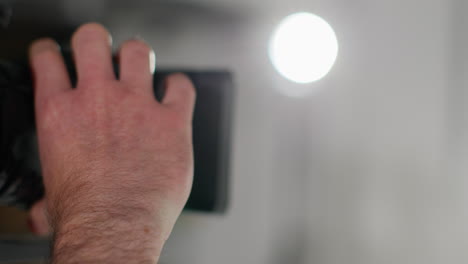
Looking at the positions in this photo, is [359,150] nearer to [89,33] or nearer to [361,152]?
[361,152]

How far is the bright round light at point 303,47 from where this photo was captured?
1147 millimetres

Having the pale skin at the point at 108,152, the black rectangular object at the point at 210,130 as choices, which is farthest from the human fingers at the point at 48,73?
the black rectangular object at the point at 210,130

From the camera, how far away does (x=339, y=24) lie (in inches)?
49.6

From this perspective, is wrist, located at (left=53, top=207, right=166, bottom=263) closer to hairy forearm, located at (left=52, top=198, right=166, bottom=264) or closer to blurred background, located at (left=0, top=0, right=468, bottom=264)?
hairy forearm, located at (left=52, top=198, right=166, bottom=264)

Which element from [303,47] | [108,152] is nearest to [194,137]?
[108,152]

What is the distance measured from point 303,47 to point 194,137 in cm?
65

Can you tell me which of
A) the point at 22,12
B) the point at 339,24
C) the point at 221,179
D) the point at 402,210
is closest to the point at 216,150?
the point at 221,179

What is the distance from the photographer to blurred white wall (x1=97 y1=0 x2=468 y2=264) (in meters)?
1.27

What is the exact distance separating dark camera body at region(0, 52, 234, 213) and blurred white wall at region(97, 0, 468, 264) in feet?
2.13

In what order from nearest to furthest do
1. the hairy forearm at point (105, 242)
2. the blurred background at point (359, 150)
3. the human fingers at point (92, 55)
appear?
the hairy forearm at point (105, 242), the human fingers at point (92, 55), the blurred background at point (359, 150)

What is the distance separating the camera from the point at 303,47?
3.78ft

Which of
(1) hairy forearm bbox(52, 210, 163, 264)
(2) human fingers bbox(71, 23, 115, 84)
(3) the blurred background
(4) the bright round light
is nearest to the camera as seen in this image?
(1) hairy forearm bbox(52, 210, 163, 264)

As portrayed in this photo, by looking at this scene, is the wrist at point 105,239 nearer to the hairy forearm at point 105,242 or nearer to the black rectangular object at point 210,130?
the hairy forearm at point 105,242

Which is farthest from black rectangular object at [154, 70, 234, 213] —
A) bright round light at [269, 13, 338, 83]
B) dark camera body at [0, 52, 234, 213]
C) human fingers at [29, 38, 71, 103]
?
bright round light at [269, 13, 338, 83]
